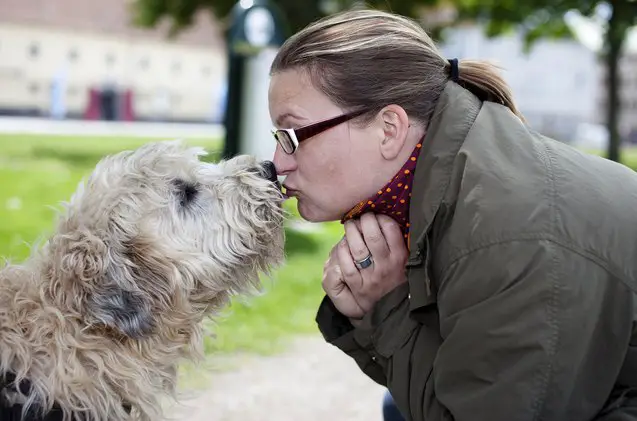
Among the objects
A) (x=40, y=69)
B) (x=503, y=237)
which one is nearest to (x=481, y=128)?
(x=503, y=237)

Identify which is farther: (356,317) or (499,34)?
(499,34)

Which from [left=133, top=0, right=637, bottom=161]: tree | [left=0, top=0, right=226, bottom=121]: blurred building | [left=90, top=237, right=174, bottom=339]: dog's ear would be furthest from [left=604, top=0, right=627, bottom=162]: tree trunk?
[left=0, top=0, right=226, bottom=121]: blurred building

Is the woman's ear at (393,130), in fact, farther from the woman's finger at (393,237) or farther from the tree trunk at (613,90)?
the tree trunk at (613,90)

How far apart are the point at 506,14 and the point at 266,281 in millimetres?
16053

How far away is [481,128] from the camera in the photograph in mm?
2369

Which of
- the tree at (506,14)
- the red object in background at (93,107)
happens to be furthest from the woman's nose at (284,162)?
the red object in background at (93,107)

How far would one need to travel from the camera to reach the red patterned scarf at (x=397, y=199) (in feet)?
8.42

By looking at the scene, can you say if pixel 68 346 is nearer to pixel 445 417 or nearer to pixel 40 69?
pixel 445 417

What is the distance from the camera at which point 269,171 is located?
10.1 feet

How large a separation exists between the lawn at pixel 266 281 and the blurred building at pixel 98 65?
21057mm

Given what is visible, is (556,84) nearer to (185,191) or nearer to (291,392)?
(291,392)

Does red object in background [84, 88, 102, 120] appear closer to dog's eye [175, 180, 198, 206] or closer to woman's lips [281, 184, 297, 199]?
dog's eye [175, 180, 198, 206]

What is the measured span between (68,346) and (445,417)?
1268mm

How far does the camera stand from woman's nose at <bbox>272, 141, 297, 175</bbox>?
9.05ft
